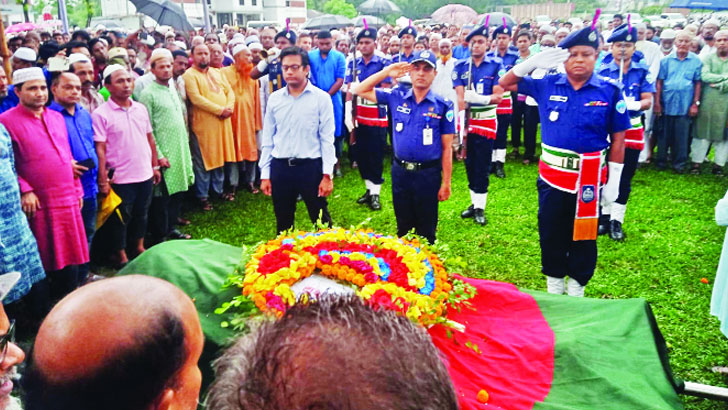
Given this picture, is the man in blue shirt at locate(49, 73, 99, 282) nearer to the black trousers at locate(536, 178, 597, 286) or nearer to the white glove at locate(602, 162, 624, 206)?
A: the black trousers at locate(536, 178, 597, 286)

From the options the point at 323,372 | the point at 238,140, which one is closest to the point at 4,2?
the point at 238,140

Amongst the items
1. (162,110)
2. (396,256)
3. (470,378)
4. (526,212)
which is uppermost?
(162,110)

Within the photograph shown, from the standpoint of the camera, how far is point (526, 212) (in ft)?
22.3

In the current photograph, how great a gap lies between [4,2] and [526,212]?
5404cm

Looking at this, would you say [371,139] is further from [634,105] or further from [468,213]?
[634,105]

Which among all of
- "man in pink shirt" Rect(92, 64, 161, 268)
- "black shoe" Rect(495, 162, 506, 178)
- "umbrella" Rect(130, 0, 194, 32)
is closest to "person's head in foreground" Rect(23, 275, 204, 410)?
"man in pink shirt" Rect(92, 64, 161, 268)

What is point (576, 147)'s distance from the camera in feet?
13.4

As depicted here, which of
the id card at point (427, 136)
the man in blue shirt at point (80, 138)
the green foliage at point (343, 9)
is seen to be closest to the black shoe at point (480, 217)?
the id card at point (427, 136)

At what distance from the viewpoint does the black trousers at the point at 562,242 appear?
4188 mm

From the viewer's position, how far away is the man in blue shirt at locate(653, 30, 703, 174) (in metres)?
8.19

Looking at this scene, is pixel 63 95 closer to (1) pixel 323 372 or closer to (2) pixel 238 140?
(2) pixel 238 140

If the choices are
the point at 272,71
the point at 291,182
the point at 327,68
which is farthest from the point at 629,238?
the point at 272,71

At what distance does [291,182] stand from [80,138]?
1.77m

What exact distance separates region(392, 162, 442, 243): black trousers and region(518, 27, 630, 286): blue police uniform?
935mm
